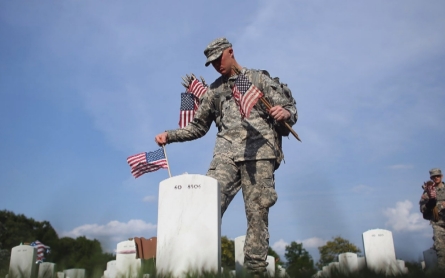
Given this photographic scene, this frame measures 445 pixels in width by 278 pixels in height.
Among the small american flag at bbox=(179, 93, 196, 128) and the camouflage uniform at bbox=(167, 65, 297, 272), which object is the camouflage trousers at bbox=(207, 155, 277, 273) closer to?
the camouflage uniform at bbox=(167, 65, 297, 272)

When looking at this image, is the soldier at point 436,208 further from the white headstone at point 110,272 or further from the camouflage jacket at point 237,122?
the white headstone at point 110,272

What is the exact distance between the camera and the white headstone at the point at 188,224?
3734 millimetres

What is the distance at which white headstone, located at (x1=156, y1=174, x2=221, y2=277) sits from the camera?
373 cm

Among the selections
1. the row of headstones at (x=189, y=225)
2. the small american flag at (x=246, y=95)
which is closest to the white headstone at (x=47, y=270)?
the row of headstones at (x=189, y=225)

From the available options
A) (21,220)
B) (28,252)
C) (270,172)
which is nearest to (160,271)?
(270,172)

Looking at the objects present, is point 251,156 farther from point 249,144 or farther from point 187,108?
point 187,108

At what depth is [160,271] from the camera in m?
3.22

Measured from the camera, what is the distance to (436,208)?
28.4 feet

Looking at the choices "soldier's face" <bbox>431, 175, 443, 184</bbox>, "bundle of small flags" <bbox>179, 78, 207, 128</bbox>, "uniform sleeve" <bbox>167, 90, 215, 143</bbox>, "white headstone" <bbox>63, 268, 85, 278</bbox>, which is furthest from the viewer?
"soldier's face" <bbox>431, 175, 443, 184</bbox>

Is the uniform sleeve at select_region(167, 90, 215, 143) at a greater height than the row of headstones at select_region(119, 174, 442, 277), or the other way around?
the uniform sleeve at select_region(167, 90, 215, 143)

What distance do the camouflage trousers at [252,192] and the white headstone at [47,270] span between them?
71.1 inches

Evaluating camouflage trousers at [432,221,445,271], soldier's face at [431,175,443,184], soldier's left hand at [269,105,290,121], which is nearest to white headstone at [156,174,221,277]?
soldier's left hand at [269,105,290,121]

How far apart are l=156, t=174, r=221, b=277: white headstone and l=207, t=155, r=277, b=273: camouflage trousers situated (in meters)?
0.41

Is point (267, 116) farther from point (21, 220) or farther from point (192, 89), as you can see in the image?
point (21, 220)
